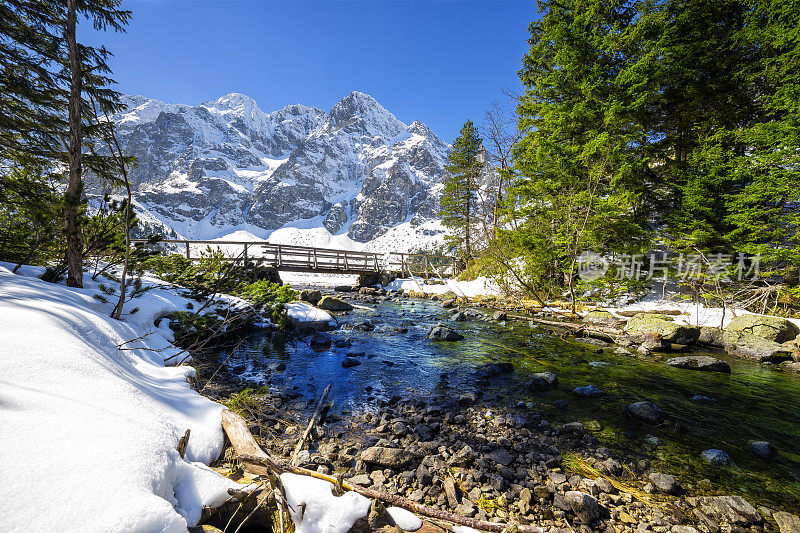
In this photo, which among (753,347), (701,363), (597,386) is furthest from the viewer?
(753,347)

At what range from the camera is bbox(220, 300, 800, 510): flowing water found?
12.3ft

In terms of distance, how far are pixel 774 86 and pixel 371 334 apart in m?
19.4

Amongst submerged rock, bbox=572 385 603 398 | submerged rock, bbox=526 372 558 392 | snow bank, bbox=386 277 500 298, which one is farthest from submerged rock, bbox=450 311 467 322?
submerged rock, bbox=572 385 603 398

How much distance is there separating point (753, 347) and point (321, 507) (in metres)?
12.4

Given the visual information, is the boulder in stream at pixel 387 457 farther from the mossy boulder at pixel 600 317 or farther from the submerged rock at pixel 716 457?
the mossy boulder at pixel 600 317

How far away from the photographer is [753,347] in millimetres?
7977

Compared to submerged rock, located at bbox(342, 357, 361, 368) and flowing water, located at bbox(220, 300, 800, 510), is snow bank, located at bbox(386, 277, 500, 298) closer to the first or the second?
flowing water, located at bbox(220, 300, 800, 510)

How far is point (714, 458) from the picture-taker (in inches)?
144

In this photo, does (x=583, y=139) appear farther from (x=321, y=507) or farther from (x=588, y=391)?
(x=321, y=507)

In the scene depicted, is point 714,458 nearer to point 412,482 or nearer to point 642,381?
point 642,381

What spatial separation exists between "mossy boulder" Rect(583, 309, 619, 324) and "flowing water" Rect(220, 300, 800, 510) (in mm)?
2756

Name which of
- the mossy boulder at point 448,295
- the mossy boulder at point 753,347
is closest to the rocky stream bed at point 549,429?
the mossy boulder at point 753,347

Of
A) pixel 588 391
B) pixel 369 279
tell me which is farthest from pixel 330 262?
pixel 588 391

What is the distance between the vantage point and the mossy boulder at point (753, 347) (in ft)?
25.1
